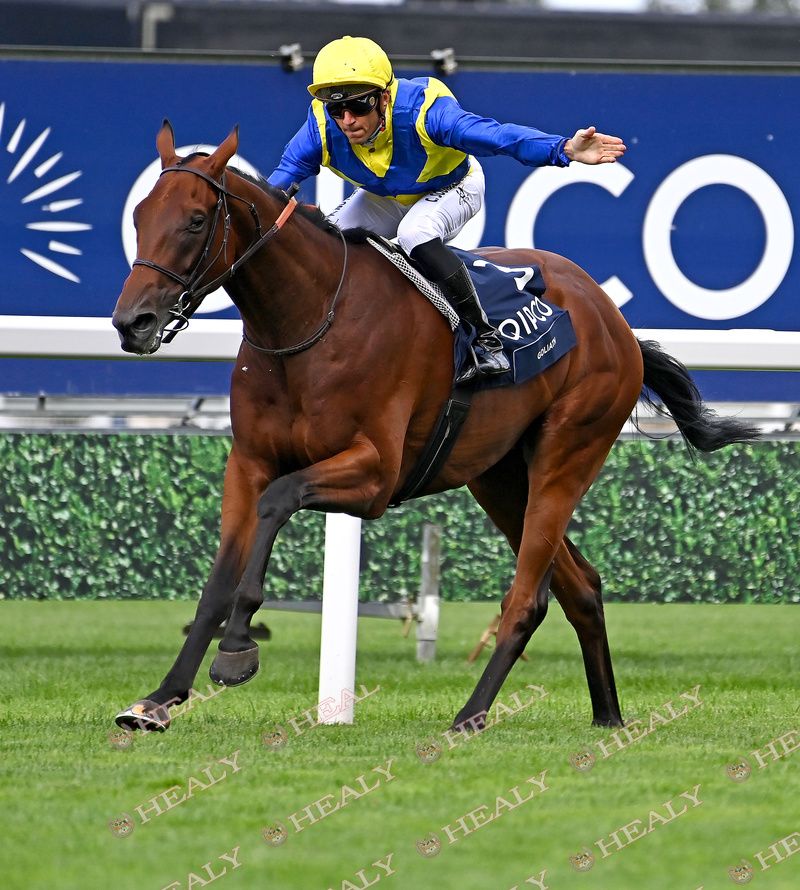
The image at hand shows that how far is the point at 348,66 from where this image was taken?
454 cm

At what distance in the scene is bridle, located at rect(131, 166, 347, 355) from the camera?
4.17 meters

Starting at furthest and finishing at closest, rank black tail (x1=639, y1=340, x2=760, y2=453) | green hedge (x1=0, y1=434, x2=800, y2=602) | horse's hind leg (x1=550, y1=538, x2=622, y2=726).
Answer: green hedge (x1=0, y1=434, x2=800, y2=602) < black tail (x1=639, y1=340, x2=760, y2=453) < horse's hind leg (x1=550, y1=538, x2=622, y2=726)

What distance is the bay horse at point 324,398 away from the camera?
13.8 feet

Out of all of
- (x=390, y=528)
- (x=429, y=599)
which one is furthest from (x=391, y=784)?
(x=390, y=528)

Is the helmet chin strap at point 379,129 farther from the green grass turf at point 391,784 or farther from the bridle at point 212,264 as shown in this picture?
the green grass turf at point 391,784

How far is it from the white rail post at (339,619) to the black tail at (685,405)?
1.46 meters

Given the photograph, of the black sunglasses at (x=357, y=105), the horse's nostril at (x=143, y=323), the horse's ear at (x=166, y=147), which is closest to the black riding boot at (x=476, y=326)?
the black sunglasses at (x=357, y=105)

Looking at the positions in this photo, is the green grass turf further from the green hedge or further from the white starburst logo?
the green hedge

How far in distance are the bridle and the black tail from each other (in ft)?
5.73

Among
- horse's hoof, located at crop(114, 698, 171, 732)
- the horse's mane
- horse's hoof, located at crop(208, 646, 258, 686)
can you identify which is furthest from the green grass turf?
the horse's mane

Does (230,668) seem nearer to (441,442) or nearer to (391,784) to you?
(391,784)

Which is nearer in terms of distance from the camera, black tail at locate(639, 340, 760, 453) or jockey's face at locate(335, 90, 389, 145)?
jockey's face at locate(335, 90, 389, 145)

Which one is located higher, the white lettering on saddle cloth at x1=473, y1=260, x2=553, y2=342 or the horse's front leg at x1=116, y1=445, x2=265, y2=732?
the white lettering on saddle cloth at x1=473, y1=260, x2=553, y2=342

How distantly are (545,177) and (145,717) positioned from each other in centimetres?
458
